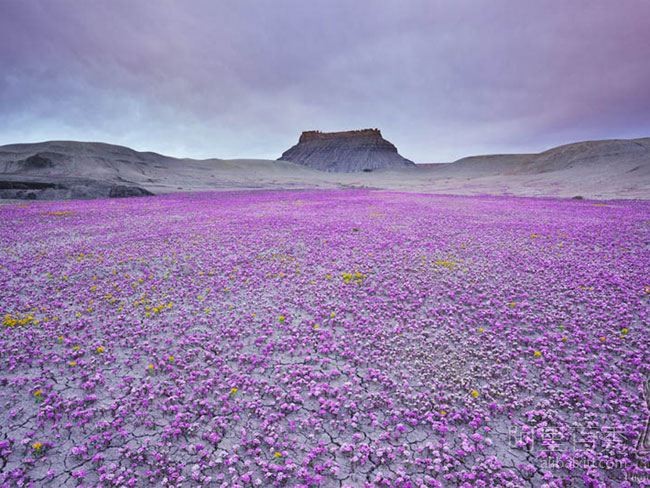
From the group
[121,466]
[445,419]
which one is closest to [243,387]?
[121,466]

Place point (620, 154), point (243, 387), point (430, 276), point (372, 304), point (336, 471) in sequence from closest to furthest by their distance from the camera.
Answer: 1. point (336, 471)
2. point (243, 387)
3. point (372, 304)
4. point (430, 276)
5. point (620, 154)

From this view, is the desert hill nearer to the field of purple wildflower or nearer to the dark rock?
the dark rock

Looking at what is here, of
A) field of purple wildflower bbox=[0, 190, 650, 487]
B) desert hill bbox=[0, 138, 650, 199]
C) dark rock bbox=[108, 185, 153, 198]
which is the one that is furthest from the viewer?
desert hill bbox=[0, 138, 650, 199]

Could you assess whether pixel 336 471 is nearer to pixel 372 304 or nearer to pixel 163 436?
pixel 163 436

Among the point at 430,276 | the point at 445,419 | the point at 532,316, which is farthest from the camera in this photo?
the point at 430,276

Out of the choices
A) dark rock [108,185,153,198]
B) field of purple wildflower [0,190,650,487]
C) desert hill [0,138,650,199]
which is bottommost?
field of purple wildflower [0,190,650,487]

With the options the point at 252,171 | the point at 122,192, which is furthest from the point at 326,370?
the point at 252,171

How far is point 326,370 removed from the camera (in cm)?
703

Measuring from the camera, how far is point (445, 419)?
5.58m

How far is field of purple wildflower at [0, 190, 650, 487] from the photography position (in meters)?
4.78

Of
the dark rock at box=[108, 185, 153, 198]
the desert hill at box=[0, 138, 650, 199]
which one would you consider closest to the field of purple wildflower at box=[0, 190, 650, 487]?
the dark rock at box=[108, 185, 153, 198]

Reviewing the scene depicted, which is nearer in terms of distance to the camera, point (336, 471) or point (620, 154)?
point (336, 471)

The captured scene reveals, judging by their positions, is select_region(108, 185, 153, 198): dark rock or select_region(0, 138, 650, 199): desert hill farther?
select_region(0, 138, 650, 199): desert hill

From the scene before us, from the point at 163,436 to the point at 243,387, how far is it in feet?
5.30
